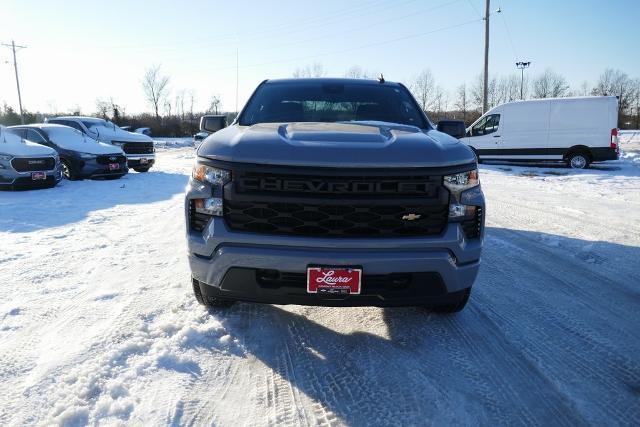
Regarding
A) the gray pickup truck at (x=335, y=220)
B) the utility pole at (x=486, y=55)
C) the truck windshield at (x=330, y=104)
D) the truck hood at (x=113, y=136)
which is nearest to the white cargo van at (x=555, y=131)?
the utility pole at (x=486, y=55)

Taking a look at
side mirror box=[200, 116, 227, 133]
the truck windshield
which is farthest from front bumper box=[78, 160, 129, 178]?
the truck windshield

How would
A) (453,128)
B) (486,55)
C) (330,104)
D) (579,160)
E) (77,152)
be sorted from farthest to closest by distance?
1. (486,55)
2. (579,160)
3. (77,152)
4. (330,104)
5. (453,128)

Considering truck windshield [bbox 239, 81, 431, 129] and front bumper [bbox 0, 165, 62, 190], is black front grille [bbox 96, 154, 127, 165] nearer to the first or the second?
front bumper [bbox 0, 165, 62, 190]

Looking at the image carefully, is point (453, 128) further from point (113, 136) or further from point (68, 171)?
point (113, 136)

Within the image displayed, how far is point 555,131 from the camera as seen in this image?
14922 millimetres

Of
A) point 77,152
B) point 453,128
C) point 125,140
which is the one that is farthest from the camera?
point 125,140

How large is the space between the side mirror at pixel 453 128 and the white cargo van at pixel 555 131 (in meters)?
13.2

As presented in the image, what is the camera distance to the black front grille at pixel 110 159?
11484mm

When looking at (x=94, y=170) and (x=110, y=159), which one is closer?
(x=94, y=170)

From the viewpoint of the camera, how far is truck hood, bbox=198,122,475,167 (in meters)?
2.31

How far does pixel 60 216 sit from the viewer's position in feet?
22.0

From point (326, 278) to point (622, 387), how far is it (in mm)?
1651

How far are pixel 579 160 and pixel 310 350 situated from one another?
1530cm

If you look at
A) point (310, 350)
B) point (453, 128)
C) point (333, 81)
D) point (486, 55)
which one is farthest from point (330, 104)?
point (486, 55)
